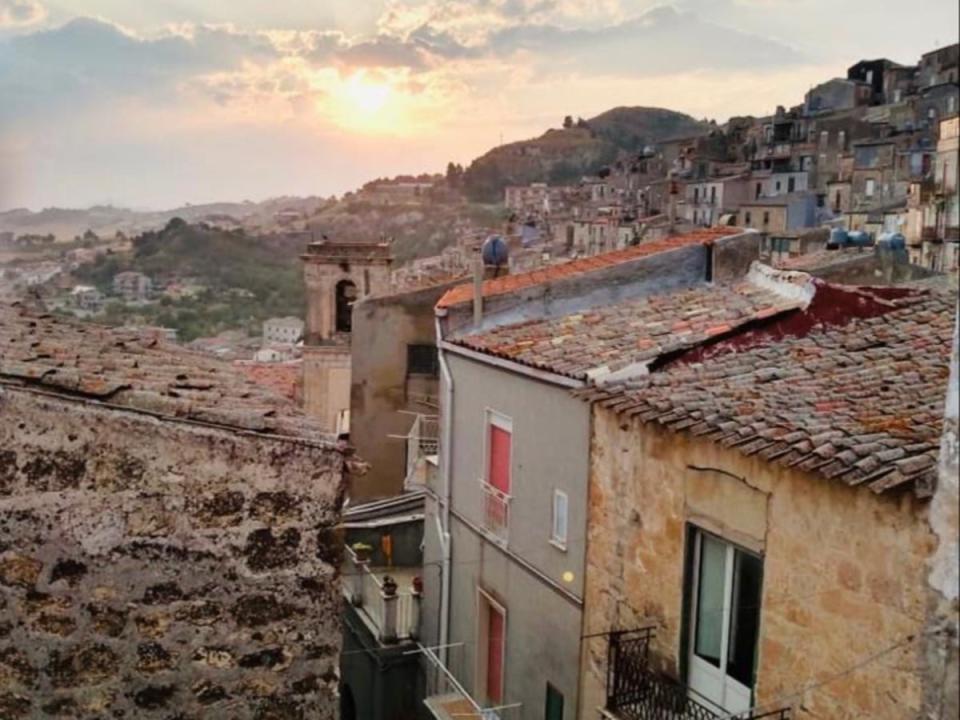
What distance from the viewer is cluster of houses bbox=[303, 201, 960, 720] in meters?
6.29

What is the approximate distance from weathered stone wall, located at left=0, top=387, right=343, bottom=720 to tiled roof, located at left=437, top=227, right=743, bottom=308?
8606 mm

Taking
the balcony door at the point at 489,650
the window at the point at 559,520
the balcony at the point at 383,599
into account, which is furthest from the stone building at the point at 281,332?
the window at the point at 559,520

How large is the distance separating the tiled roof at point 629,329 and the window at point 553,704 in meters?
3.49

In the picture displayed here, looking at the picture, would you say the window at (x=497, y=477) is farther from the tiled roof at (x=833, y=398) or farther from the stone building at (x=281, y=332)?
the stone building at (x=281, y=332)

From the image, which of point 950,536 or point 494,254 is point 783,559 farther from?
point 494,254

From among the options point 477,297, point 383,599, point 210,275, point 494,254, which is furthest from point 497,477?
point 210,275

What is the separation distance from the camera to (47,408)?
405 centimetres

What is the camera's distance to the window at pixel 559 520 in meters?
10.3

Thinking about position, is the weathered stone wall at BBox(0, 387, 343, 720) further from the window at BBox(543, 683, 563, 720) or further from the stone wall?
the window at BBox(543, 683, 563, 720)

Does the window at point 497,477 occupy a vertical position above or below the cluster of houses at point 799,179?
below

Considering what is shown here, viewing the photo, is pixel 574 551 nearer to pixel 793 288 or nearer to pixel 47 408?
pixel 793 288

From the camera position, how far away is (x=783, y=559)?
7.12 metres

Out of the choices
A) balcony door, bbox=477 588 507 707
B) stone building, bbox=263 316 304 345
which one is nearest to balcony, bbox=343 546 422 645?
balcony door, bbox=477 588 507 707

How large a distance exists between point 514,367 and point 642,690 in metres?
3.82
